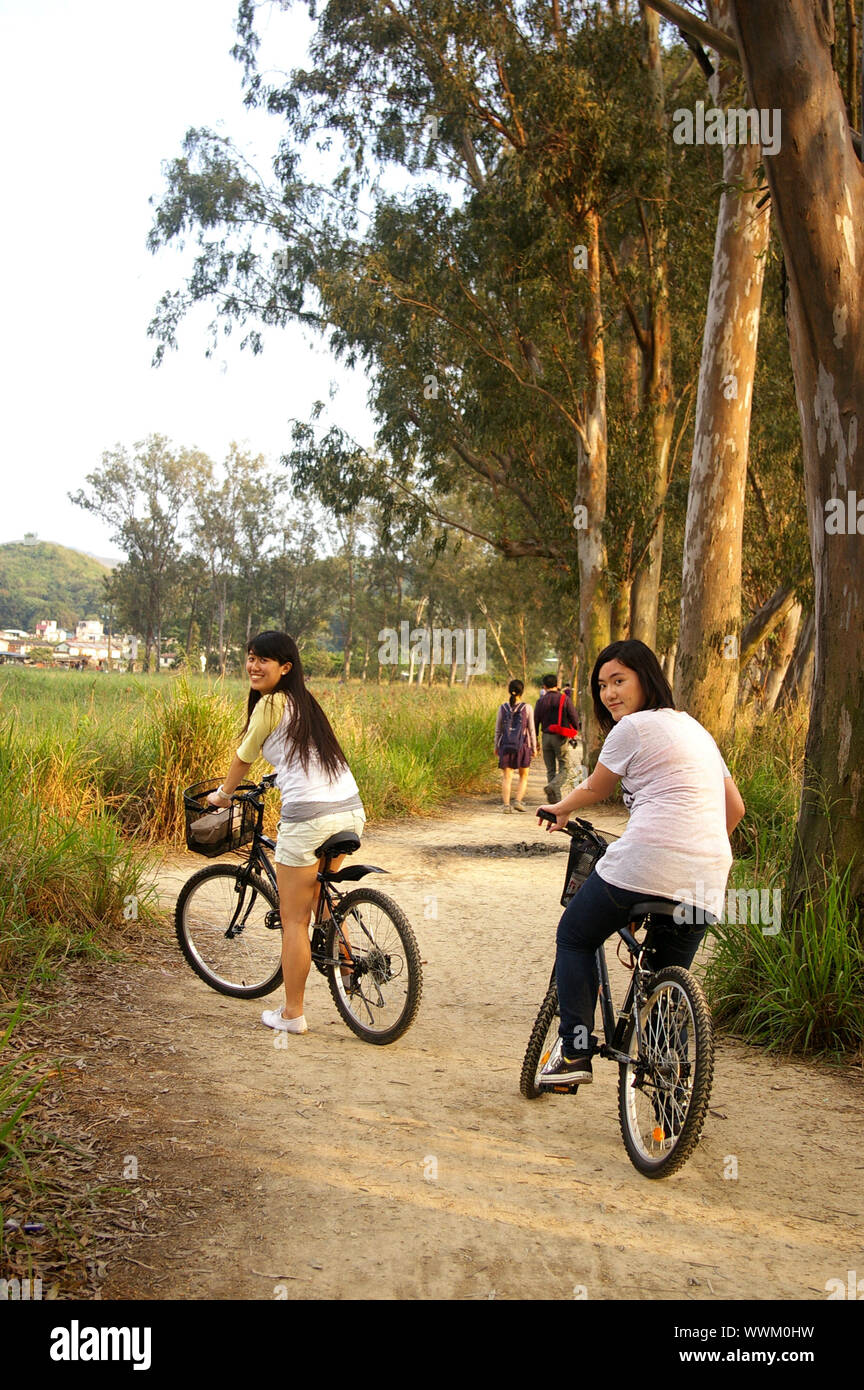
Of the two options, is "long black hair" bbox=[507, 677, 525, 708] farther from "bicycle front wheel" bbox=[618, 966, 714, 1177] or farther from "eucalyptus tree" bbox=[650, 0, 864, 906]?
"bicycle front wheel" bbox=[618, 966, 714, 1177]

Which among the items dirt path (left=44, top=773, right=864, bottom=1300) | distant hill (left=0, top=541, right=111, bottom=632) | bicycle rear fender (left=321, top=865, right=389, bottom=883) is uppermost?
distant hill (left=0, top=541, right=111, bottom=632)

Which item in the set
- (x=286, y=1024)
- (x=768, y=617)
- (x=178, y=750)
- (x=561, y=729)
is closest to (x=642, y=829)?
(x=286, y=1024)

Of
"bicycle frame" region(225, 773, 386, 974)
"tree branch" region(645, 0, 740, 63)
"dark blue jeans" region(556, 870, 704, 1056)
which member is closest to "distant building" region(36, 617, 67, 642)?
"tree branch" region(645, 0, 740, 63)

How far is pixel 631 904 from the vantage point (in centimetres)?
391

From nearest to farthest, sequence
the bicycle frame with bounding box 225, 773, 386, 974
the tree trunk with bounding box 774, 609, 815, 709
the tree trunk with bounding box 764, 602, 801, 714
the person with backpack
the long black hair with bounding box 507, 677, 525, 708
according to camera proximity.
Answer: the bicycle frame with bounding box 225, 773, 386, 974, the long black hair with bounding box 507, 677, 525, 708, the person with backpack, the tree trunk with bounding box 774, 609, 815, 709, the tree trunk with bounding box 764, 602, 801, 714

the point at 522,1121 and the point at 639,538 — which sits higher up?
the point at 639,538

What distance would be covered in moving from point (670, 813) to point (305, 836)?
1.86 meters

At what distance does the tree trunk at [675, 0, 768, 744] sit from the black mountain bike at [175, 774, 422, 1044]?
7.64 meters

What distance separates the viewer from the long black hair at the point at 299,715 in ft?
16.8

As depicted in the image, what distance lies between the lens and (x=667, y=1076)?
3.86m

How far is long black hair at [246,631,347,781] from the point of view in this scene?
512cm
